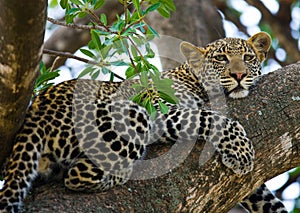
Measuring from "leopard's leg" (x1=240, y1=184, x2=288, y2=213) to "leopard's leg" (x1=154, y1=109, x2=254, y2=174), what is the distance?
1011mm

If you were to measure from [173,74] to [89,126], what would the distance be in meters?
2.23

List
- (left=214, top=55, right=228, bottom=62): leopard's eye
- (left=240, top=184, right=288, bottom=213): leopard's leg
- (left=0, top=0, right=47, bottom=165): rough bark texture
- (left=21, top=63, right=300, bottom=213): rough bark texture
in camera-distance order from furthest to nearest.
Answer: (left=214, top=55, right=228, bottom=62): leopard's eye → (left=240, top=184, right=288, bottom=213): leopard's leg → (left=21, top=63, right=300, bottom=213): rough bark texture → (left=0, top=0, right=47, bottom=165): rough bark texture

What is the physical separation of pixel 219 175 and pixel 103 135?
1.12m

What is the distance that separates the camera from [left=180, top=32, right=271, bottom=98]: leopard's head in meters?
6.77

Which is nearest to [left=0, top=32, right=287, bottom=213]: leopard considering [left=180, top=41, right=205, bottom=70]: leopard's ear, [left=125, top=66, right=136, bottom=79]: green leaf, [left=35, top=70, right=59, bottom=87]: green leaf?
[left=35, top=70, right=59, bottom=87]: green leaf

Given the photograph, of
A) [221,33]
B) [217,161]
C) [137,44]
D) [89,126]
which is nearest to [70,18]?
[137,44]

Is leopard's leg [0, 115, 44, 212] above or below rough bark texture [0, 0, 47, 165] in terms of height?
below

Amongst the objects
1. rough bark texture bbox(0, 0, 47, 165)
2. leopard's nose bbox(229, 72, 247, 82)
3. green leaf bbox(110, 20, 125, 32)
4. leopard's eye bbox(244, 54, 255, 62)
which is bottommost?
rough bark texture bbox(0, 0, 47, 165)

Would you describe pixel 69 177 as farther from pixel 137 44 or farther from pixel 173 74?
pixel 173 74

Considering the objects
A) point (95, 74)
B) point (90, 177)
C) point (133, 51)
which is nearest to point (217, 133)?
point (133, 51)

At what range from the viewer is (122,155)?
18.0ft

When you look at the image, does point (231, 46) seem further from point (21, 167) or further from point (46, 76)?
point (21, 167)

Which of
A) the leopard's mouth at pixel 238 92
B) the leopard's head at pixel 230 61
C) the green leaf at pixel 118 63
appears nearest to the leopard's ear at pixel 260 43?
the leopard's head at pixel 230 61

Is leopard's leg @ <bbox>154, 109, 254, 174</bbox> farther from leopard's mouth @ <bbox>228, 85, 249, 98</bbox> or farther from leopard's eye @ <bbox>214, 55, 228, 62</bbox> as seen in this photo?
leopard's eye @ <bbox>214, 55, 228, 62</bbox>
